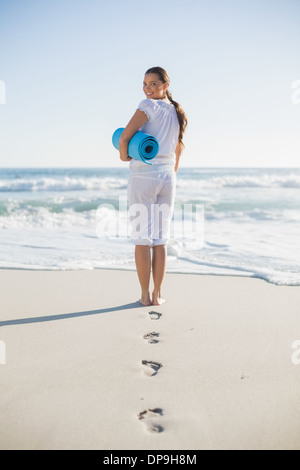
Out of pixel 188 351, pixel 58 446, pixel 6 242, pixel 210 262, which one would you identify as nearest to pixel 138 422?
pixel 58 446

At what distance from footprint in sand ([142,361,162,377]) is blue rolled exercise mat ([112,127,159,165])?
4.20 feet

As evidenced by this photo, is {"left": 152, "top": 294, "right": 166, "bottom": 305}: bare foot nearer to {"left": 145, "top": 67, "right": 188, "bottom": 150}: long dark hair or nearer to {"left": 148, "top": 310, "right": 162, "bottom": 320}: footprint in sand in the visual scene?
{"left": 148, "top": 310, "right": 162, "bottom": 320}: footprint in sand

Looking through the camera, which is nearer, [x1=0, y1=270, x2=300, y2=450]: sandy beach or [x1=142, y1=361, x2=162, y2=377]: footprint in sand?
[x1=0, y1=270, x2=300, y2=450]: sandy beach

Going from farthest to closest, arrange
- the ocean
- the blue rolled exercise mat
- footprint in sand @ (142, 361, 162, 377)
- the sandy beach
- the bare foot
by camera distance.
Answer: the ocean < the bare foot < the blue rolled exercise mat < footprint in sand @ (142, 361, 162, 377) < the sandy beach

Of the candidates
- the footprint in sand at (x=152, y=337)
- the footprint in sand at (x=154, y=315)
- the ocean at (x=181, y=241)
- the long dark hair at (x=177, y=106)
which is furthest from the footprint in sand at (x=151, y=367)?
the ocean at (x=181, y=241)

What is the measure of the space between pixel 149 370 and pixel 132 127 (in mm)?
1557

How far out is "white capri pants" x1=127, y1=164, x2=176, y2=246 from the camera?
2.83m

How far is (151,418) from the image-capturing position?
5.10 feet

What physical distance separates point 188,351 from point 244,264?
88.5 inches

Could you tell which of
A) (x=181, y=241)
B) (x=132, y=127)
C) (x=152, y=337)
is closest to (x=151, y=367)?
(x=152, y=337)

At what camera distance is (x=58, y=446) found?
1403mm

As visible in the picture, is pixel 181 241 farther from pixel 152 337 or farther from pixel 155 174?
pixel 152 337

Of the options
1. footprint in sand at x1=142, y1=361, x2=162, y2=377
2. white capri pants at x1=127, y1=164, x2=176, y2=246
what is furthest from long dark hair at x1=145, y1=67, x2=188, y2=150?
footprint in sand at x1=142, y1=361, x2=162, y2=377
